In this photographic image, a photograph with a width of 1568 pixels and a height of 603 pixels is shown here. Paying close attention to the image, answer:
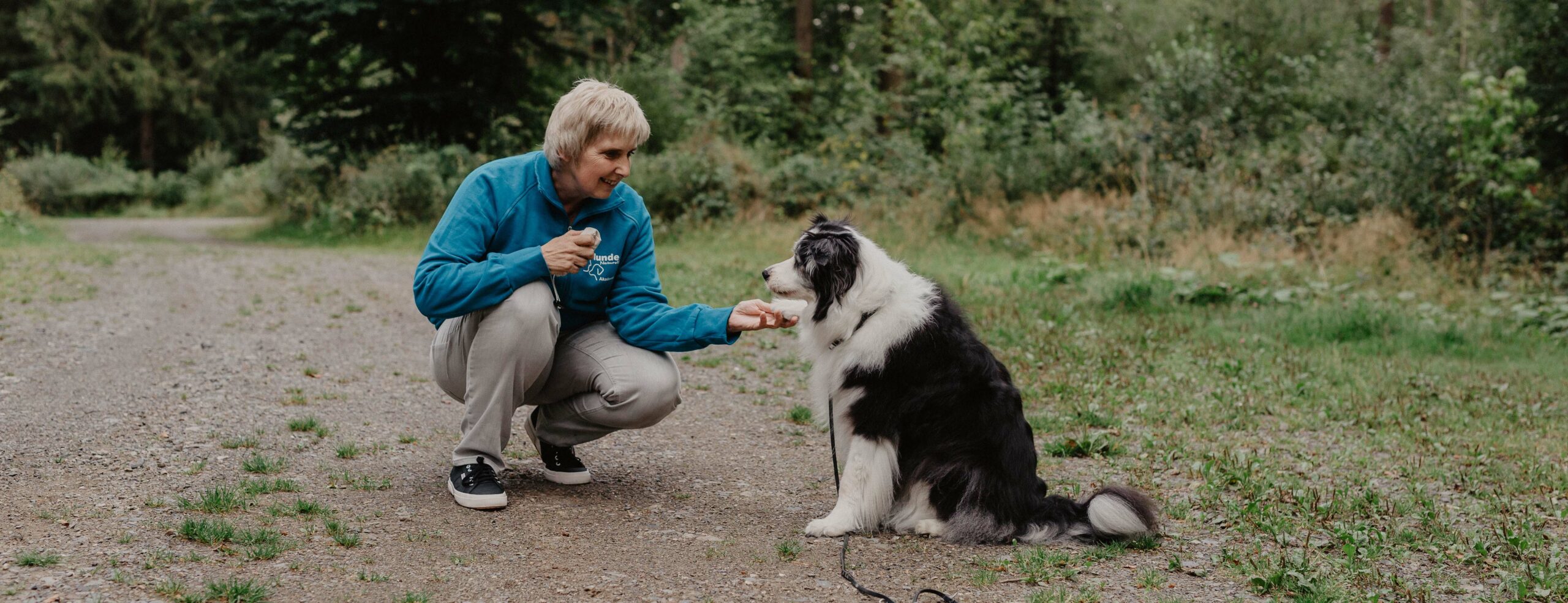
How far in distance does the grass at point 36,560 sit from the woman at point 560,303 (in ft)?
4.00

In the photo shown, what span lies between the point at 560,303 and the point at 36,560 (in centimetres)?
174

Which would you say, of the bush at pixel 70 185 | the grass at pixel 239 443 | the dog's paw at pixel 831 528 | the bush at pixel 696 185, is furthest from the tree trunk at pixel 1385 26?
the bush at pixel 70 185

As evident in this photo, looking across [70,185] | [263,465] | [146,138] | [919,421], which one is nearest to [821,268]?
[919,421]

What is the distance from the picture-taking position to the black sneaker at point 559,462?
167 inches

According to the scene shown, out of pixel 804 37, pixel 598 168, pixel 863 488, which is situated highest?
pixel 804 37

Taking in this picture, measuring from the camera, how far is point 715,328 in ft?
12.7

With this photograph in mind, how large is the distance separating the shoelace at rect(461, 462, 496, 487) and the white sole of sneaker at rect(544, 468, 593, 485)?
1.45ft

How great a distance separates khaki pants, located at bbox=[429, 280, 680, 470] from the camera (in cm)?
366

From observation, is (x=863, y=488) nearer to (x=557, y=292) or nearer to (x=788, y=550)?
(x=788, y=550)

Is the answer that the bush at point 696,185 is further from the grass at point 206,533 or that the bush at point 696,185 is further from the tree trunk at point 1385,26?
the tree trunk at point 1385,26

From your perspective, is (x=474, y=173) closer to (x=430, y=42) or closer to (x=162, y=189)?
(x=430, y=42)

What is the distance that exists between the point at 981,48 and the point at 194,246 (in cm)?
1222

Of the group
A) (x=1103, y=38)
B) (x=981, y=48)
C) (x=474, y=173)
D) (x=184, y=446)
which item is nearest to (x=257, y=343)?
(x=184, y=446)

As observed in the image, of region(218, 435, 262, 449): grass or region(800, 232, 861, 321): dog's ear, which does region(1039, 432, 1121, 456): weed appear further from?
region(218, 435, 262, 449): grass
